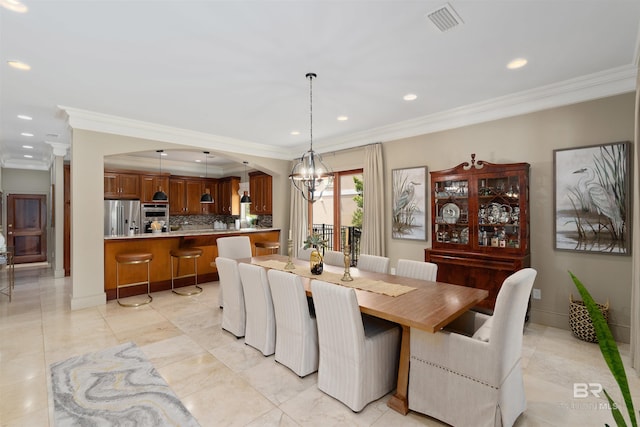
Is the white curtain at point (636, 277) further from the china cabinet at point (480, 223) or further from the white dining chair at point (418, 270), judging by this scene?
the white dining chair at point (418, 270)

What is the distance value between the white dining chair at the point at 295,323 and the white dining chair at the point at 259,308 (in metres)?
0.19

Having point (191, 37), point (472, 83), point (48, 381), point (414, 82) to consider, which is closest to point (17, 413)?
point (48, 381)

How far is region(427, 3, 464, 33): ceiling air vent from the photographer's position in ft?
7.09

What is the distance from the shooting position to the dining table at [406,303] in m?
2.02

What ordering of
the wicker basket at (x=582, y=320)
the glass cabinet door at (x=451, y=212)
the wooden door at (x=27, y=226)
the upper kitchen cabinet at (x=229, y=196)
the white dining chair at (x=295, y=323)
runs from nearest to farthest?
the white dining chair at (x=295, y=323) < the wicker basket at (x=582, y=320) < the glass cabinet door at (x=451, y=212) < the wooden door at (x=27, y=226) < the upper kitchen cabinet at (x=229, y=196)

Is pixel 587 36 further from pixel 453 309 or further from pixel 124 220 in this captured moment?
pixel 124 220

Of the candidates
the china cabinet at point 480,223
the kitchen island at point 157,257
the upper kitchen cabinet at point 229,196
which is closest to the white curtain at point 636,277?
the china cabinet at point 480,223

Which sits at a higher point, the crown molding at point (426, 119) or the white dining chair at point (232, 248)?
the crown molding at point (426, 119)

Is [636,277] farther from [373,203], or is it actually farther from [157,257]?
[157,257]

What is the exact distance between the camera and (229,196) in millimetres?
8938

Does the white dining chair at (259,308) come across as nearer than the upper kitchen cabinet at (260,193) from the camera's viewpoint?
Yes

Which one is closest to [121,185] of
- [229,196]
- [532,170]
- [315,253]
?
[229,196]

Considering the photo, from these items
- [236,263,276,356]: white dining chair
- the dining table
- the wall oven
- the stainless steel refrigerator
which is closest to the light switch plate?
the dining table

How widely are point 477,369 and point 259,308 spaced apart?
196cm
